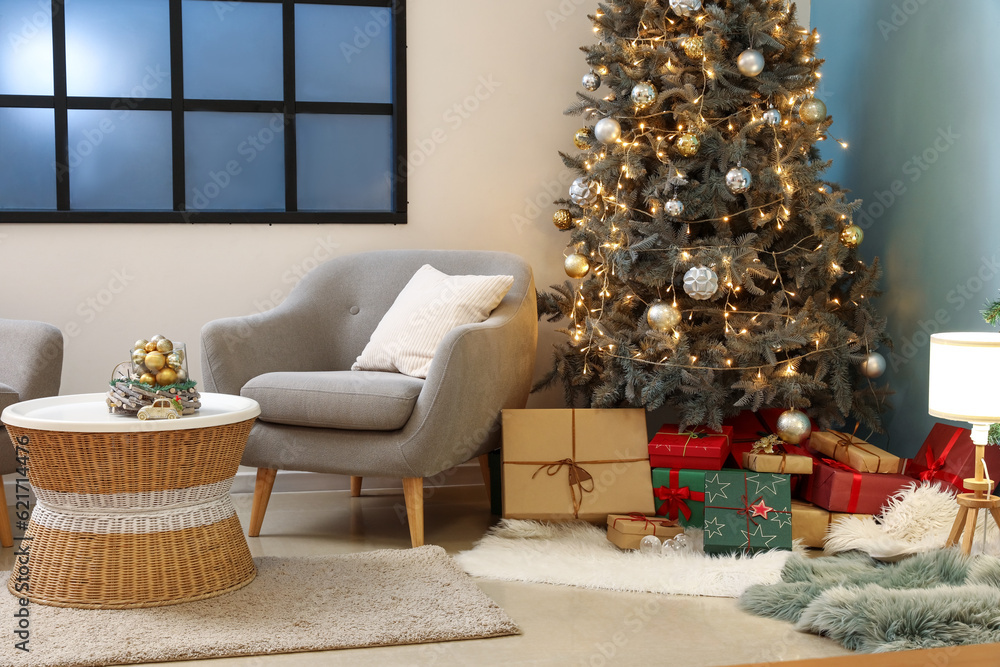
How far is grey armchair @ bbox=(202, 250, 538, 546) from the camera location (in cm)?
244

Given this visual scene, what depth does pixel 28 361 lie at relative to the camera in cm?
256

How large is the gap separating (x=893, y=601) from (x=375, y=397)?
1371mm

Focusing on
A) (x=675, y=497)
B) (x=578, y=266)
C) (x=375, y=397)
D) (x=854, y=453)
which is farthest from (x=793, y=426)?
(x=375, y=397)

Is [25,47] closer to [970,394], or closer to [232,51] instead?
[232,51]

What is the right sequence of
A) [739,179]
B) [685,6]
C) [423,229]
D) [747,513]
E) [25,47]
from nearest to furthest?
[747,513] < [739,179] < [685,6] < [25,47] < [423,229]

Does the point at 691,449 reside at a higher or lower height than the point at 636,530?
higher

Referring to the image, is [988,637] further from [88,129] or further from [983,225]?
[88,129]

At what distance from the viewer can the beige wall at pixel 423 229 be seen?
10.5 ft

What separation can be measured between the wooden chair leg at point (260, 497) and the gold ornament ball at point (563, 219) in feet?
4.52

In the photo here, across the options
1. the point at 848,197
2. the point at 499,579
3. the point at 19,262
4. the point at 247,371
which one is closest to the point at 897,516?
the point at 499,579

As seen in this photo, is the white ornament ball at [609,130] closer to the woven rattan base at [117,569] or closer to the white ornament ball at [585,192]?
the white ornament ball at [585,192]

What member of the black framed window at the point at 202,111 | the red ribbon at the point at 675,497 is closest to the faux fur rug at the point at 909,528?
the red ribbon at the point at 675,497

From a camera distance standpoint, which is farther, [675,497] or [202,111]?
[202,111]

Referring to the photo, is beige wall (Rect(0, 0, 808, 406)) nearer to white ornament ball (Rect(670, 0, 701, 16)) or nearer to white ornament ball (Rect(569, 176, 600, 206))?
white ornament ball (Rect(569, 176, 600, 206))
